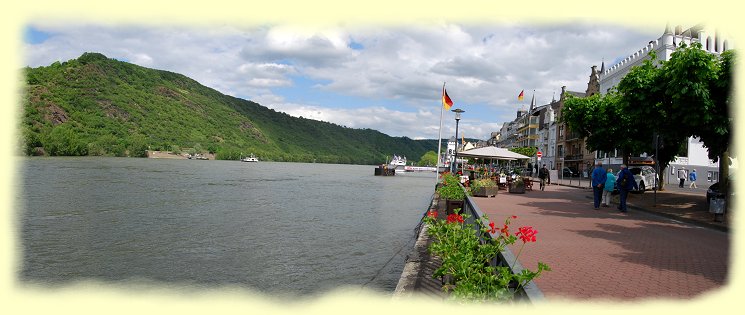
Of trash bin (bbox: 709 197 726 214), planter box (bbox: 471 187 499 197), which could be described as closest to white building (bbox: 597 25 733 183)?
planter box (bbox: 471 187 499 197)

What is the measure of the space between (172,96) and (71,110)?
183 feet

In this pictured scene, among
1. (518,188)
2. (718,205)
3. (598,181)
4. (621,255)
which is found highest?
(598,181)

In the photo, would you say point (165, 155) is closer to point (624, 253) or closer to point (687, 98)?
point (687, 98)

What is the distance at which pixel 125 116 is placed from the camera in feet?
430

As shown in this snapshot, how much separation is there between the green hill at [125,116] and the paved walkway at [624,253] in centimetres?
9038

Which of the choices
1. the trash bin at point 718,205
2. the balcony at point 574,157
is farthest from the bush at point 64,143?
the trash bin at point 718,205

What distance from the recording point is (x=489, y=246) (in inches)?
212

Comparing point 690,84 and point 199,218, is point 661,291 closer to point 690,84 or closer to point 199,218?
point 690,84

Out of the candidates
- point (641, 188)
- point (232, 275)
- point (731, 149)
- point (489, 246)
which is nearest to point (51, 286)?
point (232, 275)

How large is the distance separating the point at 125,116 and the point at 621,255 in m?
141

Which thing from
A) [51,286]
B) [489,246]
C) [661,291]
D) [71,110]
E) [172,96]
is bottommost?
[51,286]

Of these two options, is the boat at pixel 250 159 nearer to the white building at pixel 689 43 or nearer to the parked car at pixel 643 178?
the white building at pixel 689 43

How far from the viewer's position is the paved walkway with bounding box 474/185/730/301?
5.96m

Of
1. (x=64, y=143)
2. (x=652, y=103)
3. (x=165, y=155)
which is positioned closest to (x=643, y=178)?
(x=652, y=103)
